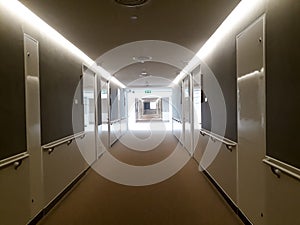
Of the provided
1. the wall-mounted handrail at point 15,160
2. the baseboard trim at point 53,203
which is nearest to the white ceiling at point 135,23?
the wall-mounted handrail at point 15,160

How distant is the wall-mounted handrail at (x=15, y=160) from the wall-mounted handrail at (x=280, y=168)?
2494mm

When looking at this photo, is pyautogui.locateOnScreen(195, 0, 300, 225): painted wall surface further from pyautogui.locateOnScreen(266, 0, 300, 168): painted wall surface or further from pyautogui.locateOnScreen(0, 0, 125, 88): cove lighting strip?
pyautogui.locateOnScreen(0, 0, 125, 88): cove lighting strip

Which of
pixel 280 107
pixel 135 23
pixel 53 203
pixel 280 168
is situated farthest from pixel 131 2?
pixel 53 203

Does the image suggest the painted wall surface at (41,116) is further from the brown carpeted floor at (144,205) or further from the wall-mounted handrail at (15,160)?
the brown carpeted floor at (144,205)

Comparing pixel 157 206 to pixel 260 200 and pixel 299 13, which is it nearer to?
pixel 260 200

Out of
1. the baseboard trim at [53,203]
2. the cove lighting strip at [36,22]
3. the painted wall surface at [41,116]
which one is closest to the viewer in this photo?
the painted wall surface at [41,116]

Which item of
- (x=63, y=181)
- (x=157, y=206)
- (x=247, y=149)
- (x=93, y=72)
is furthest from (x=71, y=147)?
(x=247, y=149)

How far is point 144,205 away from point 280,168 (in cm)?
231

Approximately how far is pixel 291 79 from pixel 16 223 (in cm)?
299

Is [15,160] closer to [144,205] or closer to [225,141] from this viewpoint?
[144,205]

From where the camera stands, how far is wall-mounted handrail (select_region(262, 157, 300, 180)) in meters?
2.07

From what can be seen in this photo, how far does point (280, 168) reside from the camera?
230 centimetres

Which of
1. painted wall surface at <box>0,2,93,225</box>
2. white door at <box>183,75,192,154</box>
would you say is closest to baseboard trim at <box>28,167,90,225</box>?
painted wall surface at <box>0,2,93,225</box>

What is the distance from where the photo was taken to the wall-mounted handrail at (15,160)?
2615mm
